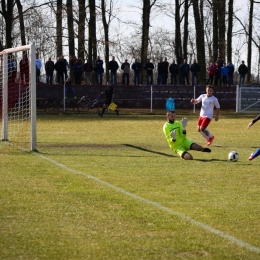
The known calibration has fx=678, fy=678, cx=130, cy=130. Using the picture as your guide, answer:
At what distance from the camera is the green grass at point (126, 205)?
7.06 metres

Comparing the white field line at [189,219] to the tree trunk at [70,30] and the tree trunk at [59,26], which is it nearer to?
the tree trunk at [70,30]

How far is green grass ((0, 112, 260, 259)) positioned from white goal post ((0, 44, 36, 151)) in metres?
1.35

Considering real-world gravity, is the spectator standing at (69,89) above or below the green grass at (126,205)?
above

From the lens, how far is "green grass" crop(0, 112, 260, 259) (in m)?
7.06

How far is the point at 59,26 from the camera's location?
163ft

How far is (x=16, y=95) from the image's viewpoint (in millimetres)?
27875

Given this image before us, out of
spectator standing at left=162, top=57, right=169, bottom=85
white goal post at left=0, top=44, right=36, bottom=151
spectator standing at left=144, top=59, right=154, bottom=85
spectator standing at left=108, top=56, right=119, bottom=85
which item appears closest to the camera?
white goal post at left=0, top=44, right=36, bottom=151

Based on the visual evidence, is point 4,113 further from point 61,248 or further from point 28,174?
point 61,248

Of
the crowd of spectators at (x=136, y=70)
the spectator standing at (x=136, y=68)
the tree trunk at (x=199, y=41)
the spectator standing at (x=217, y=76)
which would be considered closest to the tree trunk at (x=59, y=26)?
the crowd of spectators at (x=136, y=70)

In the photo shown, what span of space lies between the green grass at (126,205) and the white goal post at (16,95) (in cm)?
135

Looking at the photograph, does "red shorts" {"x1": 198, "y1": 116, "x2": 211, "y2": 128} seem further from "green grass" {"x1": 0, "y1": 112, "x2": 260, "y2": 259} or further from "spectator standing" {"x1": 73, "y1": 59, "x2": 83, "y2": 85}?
"spectator standing" {"x1": 73, "y1": 59, "x2": 83, "y2": 85}

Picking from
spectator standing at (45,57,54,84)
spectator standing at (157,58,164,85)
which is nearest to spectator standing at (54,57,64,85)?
spectator standing at (45,57,54,84)

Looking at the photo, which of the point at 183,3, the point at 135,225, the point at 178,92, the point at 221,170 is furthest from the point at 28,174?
the point at 183,3

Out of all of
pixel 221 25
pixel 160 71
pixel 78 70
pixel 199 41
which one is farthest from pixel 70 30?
pixel 221 25
